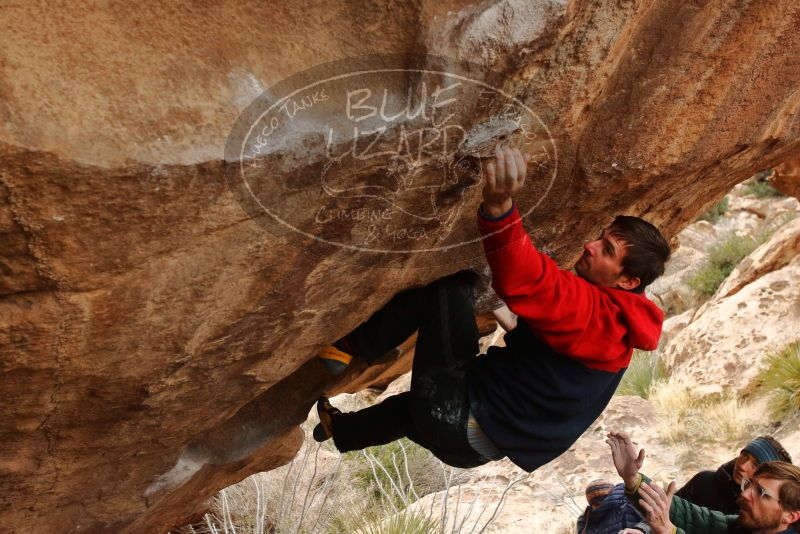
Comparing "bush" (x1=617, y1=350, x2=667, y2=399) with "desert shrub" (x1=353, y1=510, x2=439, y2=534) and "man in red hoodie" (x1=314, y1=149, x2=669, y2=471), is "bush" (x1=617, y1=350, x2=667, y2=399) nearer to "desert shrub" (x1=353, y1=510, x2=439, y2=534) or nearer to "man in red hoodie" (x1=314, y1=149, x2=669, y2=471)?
"desert shrub" (x1=353, y1=510, x2=439, y2=534)

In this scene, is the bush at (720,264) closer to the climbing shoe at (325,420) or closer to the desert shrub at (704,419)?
the desert shrub at (704,419)

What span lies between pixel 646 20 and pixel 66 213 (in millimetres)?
→ 1719

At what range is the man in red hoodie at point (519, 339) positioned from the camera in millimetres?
2232

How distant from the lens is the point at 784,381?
702 centimetres

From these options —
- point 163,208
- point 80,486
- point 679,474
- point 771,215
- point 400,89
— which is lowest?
point 679,474

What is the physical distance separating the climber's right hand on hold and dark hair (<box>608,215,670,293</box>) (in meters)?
0.54

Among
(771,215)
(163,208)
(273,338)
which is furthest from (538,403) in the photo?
(771,215)

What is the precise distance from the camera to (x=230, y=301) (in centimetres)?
226

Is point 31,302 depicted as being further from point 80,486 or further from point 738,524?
point 738,524

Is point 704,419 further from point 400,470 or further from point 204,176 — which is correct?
point 204,176

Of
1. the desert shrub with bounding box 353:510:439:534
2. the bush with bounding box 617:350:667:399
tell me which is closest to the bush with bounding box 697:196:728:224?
the bush with bounding box 617:350:667:399

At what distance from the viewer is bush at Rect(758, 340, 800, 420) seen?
6883mm

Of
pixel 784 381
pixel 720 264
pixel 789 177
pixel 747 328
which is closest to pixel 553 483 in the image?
pixel 784 381

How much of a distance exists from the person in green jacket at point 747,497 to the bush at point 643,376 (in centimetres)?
526
